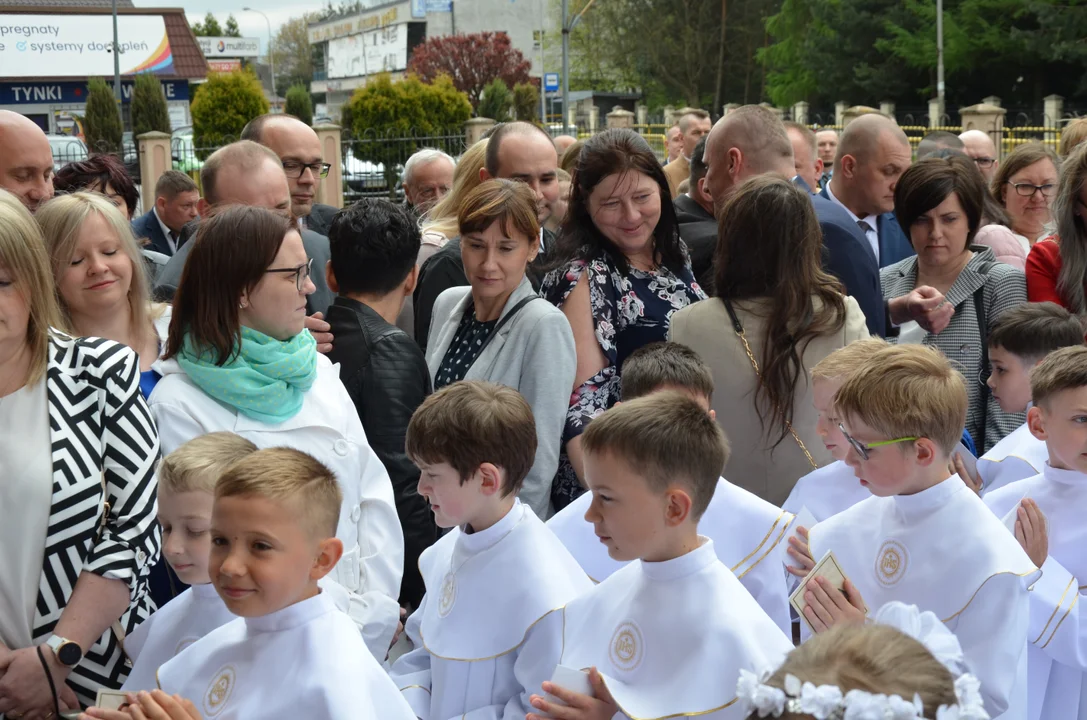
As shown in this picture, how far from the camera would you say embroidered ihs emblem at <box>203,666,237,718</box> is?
7.91ft

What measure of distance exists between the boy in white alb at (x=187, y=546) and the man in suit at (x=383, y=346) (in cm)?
89

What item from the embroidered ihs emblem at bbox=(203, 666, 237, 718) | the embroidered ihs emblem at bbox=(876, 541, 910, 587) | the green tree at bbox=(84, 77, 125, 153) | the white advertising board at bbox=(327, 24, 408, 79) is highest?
the white advertising board at bbox=(327, 24, 408, 79)

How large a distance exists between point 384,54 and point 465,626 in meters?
93.8

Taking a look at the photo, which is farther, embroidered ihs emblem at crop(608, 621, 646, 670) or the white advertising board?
the white advertising board

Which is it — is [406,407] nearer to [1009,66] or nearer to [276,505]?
[276,505]

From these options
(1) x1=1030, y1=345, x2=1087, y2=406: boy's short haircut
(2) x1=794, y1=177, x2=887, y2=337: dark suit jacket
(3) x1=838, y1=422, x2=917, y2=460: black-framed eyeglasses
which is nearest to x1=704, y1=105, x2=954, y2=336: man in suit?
(2) x1=794, y1=177, x2=887, y2=337: dark suit jacket

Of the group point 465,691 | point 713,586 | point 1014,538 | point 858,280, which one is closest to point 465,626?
point 465,691

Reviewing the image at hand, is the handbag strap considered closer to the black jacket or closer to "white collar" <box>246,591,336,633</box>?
the black jacket

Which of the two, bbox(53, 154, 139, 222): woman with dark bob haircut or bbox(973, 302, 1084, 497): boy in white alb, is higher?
bbox(53, 154, 139, 222): woman with dark bob haircut

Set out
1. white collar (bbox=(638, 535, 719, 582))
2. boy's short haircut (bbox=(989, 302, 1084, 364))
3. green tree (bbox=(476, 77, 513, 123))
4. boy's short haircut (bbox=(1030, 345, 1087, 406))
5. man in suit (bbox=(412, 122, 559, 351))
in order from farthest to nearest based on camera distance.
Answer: green tree (bbox=(476, 77, 513, 123))
man in suit (bbox=(412, 122, 559, 351))
boy's short haircut (bbox=(989, 302, 1084, 364))
boy's short haircut (bbox=(1030, 345, 1087, 406))
white collar (bbox=(638, 535, 719, 582))

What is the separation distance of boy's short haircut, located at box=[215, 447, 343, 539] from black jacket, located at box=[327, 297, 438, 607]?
1112 millimetres

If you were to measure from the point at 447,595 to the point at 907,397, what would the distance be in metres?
1.25

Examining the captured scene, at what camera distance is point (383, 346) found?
3766 millimetres

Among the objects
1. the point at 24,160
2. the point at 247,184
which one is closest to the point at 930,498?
the point at 247,184
